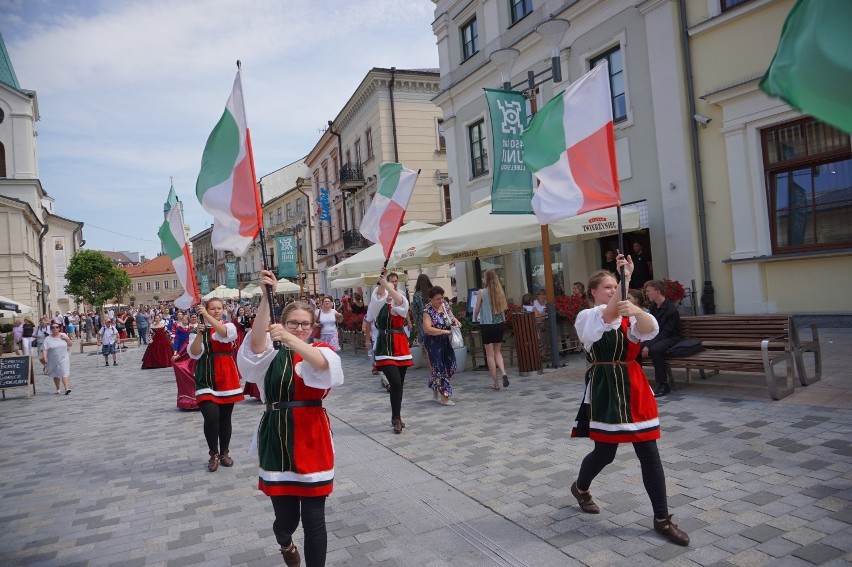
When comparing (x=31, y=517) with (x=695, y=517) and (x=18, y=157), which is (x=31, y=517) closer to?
(x=695, y=517)

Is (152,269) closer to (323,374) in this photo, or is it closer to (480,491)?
(480,491)

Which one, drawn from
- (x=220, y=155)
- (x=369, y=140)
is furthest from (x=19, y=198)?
(x=220, y=155)

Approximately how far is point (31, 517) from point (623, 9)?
14556 mm

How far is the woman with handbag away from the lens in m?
8.52

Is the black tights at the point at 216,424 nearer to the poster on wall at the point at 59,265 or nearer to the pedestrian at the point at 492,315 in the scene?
the pedestrian at the point at 492,315

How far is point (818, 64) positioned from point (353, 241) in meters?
34.4

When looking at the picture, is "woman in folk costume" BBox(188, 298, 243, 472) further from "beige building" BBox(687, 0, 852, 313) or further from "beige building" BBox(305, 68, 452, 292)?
"beige building" BBox(305, 68, 452, 292)

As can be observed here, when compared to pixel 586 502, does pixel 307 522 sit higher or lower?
higher

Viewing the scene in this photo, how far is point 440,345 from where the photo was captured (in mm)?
8680

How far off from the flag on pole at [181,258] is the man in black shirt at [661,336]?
18.1 ft

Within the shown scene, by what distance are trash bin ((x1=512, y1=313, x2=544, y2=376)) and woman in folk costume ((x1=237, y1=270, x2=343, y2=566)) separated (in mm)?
7175

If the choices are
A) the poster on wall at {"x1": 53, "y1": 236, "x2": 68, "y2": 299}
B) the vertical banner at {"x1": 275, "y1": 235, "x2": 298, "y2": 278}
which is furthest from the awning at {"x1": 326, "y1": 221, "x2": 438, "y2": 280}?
the poster on wall at {"x1": 53, "y1": 236, "x2": 68, "y2": 299}

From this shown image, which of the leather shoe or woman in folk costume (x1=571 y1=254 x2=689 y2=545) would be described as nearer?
woman in folk costume (x1=571 y1=254 x2=689 y2=545)

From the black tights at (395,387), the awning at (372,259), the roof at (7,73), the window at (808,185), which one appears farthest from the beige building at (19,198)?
the window at (808,185)
